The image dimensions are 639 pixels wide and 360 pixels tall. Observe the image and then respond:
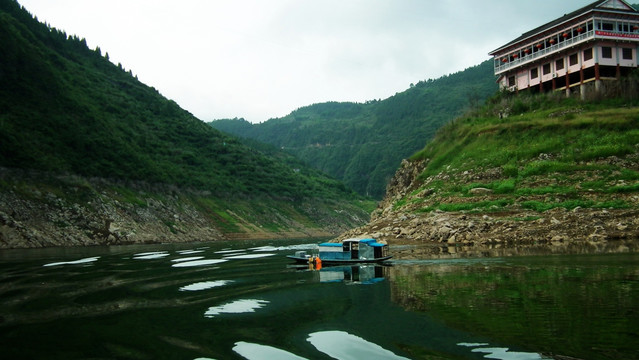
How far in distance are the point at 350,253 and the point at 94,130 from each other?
106351 millimetres

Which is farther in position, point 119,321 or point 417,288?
point 417,288

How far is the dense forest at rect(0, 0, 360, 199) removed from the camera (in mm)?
102562

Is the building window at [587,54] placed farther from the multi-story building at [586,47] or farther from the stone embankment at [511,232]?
the stone embankment at [511,232]

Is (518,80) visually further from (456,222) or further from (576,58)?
(456,222)

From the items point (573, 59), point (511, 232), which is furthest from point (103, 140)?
point (511, 232)

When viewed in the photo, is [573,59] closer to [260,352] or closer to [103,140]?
[260,352]

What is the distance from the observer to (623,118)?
178 feet

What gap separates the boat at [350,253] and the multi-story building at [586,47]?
4453 centimetres

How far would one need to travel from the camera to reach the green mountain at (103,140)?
99625 mm

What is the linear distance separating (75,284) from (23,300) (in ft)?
19.0

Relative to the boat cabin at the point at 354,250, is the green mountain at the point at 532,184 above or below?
above

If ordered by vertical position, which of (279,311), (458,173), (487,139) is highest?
(487,139)

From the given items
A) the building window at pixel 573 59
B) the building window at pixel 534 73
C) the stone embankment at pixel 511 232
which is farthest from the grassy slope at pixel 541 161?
the building window at pixel 534 73

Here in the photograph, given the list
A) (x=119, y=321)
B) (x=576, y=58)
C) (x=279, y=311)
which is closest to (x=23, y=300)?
(x=119, y=321)
